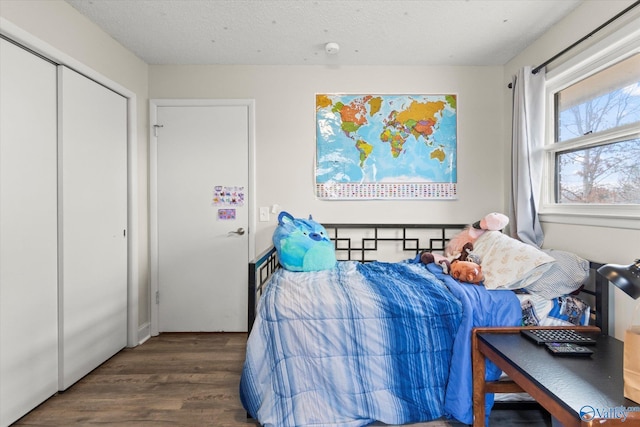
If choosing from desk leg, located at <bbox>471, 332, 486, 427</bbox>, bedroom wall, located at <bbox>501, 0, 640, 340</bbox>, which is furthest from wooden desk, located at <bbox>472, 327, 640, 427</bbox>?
bedroom wall, located at <bbox>501, 0, 640, 340</bbox>

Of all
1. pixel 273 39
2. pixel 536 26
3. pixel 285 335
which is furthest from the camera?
pixel 273 39

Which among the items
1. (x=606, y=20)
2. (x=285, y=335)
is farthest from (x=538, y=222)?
(x=285, y=335)

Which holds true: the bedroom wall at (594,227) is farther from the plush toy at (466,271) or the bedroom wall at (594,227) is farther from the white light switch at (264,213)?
the white light switch at (264,213)

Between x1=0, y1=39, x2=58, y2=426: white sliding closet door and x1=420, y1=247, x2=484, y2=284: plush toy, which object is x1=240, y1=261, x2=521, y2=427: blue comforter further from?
x1=0, y1=39, x2=58, y2=426: white sliding closet door

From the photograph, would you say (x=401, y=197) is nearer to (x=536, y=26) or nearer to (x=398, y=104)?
(x=398, y=104)

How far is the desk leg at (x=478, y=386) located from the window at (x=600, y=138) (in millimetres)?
1168

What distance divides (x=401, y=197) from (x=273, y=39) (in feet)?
5.17

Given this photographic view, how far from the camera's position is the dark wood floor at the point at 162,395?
5.20 feet

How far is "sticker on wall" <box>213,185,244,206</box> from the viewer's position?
2621 mm

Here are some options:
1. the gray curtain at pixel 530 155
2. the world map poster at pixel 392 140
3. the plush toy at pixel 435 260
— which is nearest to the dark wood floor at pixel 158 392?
the plush toy at pixel 435 260

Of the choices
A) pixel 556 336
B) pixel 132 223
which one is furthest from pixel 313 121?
pixel 556 336

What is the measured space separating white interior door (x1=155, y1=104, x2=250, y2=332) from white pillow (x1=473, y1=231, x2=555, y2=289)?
72.4 inches

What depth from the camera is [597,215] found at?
1711 mm

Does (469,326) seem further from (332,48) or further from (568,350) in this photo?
(332,48)
